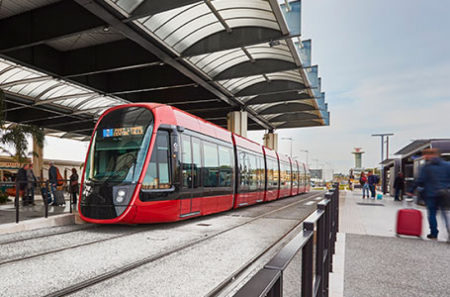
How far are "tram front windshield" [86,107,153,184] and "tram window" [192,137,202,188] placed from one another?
170cm

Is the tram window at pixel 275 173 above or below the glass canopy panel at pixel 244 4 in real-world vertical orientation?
below

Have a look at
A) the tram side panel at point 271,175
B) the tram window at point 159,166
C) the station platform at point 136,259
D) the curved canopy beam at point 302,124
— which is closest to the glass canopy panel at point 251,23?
the tram side panel at point 271,175

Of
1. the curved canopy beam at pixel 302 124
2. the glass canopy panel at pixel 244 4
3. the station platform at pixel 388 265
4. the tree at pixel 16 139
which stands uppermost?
the glass canopy panel at pixel 244 4

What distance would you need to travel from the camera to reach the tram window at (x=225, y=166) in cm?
1126

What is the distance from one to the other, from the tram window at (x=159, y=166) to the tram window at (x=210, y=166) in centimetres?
182

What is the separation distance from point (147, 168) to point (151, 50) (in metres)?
7.87

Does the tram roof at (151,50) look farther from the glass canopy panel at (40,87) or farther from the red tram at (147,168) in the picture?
the red tram at (147,168)

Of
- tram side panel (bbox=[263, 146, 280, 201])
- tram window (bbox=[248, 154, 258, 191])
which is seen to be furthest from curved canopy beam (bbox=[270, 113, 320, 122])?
tram window (bbox=[248, 154, 258, 191])

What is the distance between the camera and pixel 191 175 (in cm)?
926

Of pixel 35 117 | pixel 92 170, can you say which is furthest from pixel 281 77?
pixel 35 117

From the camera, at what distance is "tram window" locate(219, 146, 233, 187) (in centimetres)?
1126

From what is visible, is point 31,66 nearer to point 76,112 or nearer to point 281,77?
point 76,112

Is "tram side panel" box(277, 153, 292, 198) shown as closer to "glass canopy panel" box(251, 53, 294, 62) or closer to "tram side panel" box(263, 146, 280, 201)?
"tram side panel" box(263, 146, 280, 201)

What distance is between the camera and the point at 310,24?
1550 centimetres
